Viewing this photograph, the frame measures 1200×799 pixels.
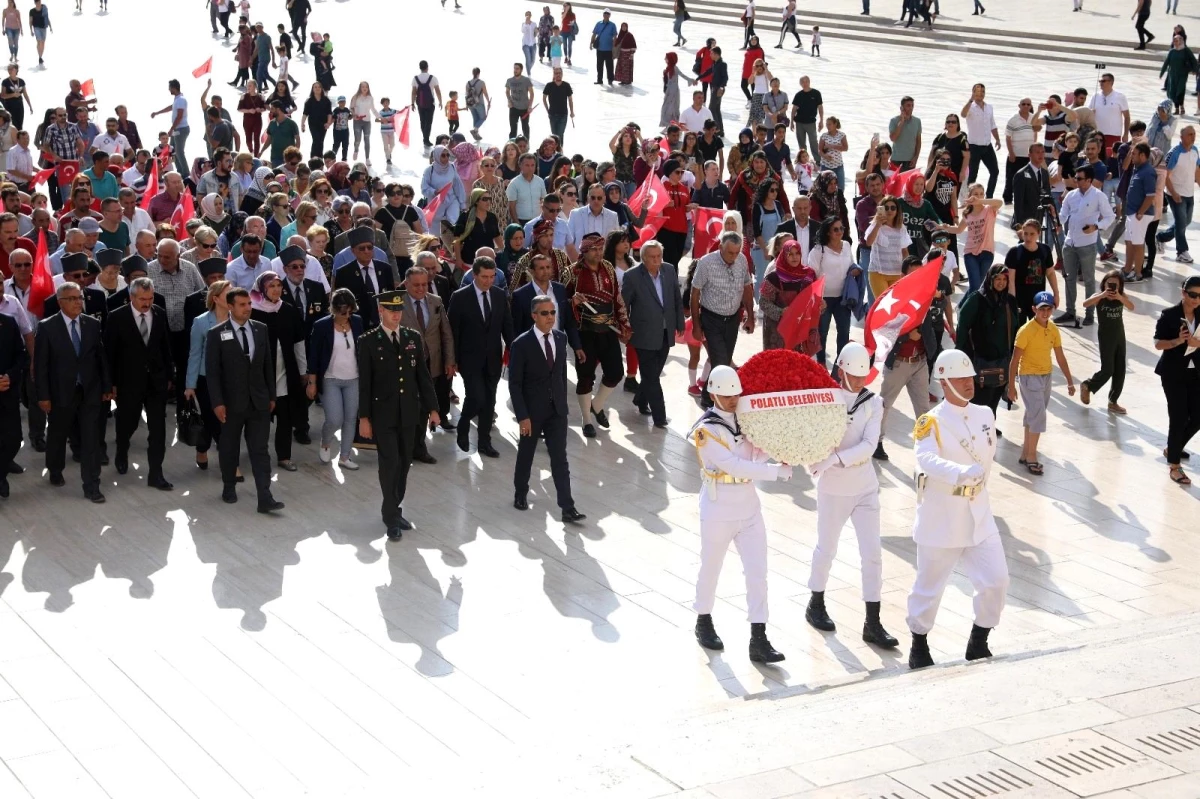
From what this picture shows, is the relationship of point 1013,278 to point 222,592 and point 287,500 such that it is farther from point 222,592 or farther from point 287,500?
point 222,592

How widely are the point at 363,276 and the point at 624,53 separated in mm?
21241

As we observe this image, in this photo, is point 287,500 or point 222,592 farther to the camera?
point 287,500

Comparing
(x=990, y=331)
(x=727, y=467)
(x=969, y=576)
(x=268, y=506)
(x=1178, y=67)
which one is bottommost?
(x=268, y=506)

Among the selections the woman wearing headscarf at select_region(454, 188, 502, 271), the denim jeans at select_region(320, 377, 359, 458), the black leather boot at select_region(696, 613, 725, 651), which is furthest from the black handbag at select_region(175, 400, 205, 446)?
the black leather boot at select_region(696, 613, 725, 651)

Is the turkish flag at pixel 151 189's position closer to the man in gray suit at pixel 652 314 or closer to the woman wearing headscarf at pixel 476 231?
the woman wearing headscarf at pixel 476 231

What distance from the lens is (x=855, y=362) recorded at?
9.44 metres

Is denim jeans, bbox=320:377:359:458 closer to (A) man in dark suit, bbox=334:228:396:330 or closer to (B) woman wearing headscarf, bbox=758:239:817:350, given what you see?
(A) man in dark suit, bbox=334:228:396:330

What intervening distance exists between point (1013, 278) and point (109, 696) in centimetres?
961

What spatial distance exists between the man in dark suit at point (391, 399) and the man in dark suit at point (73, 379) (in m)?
2.22

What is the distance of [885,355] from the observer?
489 inches

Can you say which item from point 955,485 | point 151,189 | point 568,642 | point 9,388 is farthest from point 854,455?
point 151,189

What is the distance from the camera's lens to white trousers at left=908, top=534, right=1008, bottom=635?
9.05m

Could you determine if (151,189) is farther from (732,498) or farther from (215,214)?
(732,498)

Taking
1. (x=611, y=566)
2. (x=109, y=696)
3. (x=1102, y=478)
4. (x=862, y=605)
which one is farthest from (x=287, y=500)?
(x=1102, y=478)
